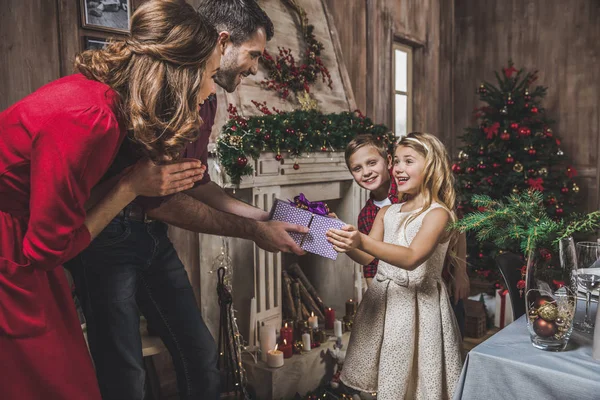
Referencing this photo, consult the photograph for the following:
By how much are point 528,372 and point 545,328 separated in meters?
0.14

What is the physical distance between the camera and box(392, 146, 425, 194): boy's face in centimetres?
206

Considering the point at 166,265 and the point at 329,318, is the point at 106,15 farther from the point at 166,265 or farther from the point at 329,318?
the point at 329,318

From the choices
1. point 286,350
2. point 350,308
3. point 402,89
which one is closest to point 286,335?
point 286,350

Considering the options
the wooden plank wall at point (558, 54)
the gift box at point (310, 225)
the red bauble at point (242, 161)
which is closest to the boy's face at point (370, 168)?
the red bauble at point (242, 161)

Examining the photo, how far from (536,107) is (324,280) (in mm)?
2701

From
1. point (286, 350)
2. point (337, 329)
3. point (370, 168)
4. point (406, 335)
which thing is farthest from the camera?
point (337, 329)

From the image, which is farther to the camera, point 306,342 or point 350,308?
point 350,308

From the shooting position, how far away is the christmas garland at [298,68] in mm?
3062

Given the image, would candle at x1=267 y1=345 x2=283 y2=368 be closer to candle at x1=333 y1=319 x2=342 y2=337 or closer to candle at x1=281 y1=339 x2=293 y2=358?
candle at x1=281 y1=339 x2=293 y2=358

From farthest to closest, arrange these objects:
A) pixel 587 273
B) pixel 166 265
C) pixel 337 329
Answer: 1. pixel 337 329
2. pixel 166 265
3. pixel 587 273

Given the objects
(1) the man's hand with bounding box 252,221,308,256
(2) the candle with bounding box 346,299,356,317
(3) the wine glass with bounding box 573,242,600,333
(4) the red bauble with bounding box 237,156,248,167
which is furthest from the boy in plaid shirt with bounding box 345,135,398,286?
(3) the wine glass with bounding box 573,242,600,333

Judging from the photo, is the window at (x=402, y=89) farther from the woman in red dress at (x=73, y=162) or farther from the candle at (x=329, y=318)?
the woman in red dress at (x=73, y=162)

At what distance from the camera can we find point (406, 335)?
193cm

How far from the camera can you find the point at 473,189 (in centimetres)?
475
